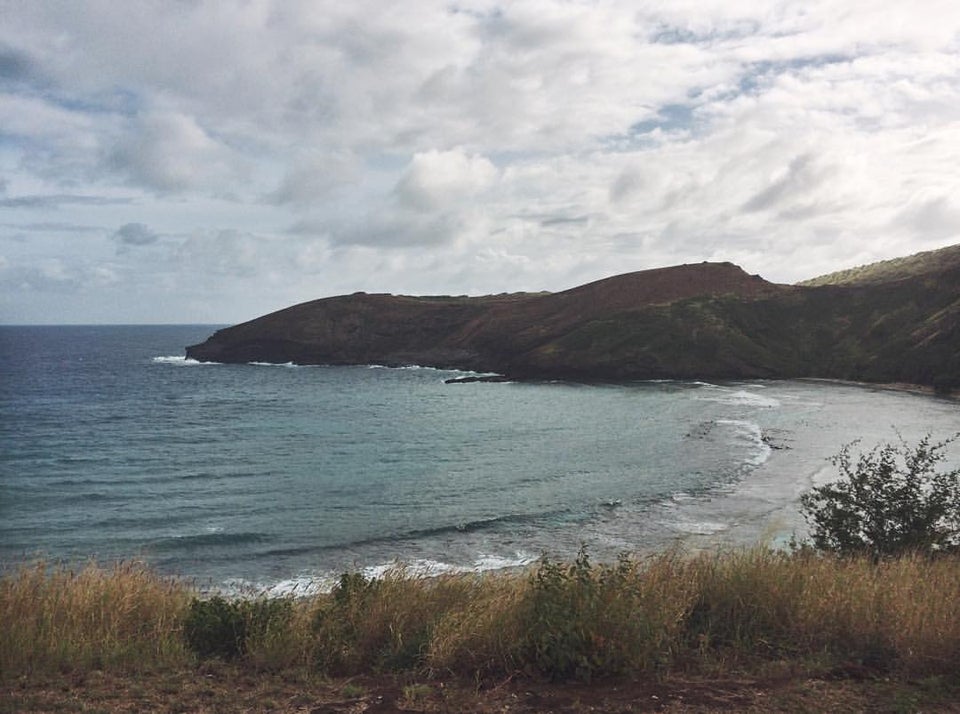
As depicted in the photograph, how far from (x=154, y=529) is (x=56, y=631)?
21.0 metres

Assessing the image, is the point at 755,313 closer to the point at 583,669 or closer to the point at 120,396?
the point at 120,396

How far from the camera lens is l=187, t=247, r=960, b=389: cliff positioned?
3541 inches

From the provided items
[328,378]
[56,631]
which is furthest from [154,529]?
[328,378]

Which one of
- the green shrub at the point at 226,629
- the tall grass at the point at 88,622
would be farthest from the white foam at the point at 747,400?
the tall grass at the point at 88,622

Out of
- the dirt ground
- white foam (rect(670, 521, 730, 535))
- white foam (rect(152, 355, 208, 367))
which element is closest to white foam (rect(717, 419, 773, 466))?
white foam (rect(670, 521, 730, 535))

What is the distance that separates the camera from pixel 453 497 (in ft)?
108

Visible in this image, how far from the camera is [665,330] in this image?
104m

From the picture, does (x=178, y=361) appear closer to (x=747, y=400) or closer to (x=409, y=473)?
(x=747, y=400)

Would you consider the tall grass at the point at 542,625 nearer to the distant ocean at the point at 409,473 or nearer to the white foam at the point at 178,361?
the distant ocean at the point at 409,473

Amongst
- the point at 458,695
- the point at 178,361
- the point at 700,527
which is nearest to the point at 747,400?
the point at 700,527

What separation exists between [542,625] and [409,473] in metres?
31.2

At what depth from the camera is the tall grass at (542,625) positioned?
7629 millimetres

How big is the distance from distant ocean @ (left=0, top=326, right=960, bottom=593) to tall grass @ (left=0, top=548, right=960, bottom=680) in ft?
28.7

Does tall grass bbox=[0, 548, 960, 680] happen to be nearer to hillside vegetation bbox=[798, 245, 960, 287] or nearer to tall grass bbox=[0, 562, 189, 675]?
tall grass bbox=[0, 562, 189, 675]
